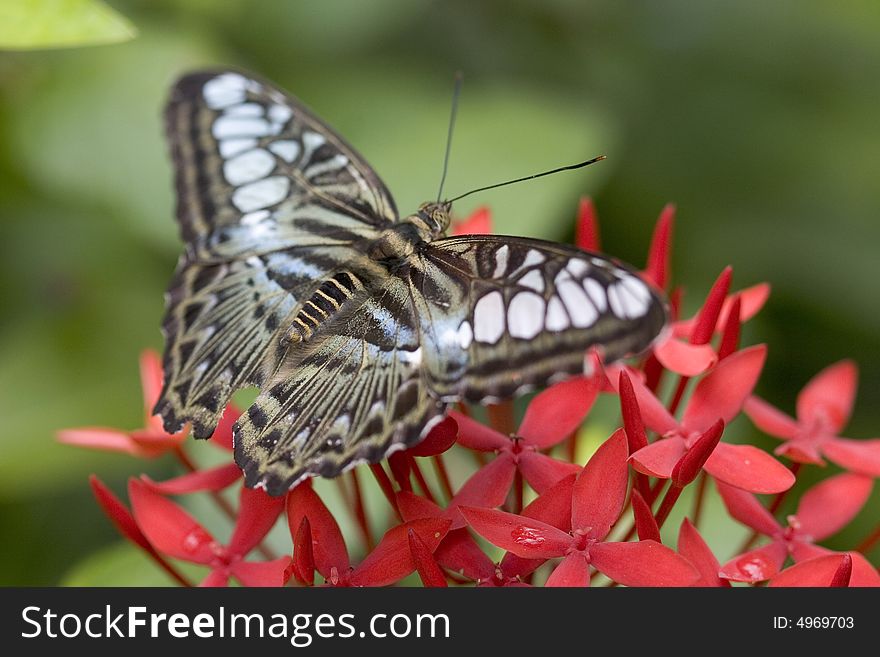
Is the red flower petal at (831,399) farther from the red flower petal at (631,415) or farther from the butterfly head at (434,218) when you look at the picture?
the butterfly head at (434,218)

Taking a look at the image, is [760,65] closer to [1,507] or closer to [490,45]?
[490,45]

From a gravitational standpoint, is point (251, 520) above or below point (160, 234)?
below

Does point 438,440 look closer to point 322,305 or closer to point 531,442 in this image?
point 531,442

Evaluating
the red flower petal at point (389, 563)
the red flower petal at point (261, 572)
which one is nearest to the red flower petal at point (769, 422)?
the red flower petal at point (389, 563)

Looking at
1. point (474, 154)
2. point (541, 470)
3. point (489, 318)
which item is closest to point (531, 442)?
point (541, 470)

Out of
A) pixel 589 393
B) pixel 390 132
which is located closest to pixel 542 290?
pixel 589 393

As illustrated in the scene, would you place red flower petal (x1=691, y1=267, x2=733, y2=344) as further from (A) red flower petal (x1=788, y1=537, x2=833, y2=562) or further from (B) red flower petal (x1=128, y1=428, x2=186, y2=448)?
(B) red flower petal (x1=128, y1=428, x2=186, y2=448)
